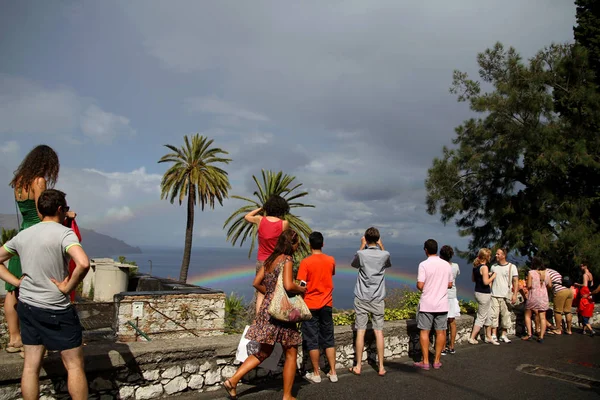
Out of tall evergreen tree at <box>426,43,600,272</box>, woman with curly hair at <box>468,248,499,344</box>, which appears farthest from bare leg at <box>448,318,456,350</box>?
tall evergreen tree at <box>426,43,600,272</box>

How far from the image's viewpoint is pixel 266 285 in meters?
4.72

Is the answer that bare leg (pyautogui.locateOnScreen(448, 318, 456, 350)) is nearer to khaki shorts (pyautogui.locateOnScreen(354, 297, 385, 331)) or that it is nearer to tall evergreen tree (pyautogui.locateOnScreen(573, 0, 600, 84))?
khaki shorts (pyautogui.locateOnScreen(354, 297, 385, 331))

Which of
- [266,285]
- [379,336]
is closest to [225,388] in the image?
[266,285]

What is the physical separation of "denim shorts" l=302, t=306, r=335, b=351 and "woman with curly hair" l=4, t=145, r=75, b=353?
119 inches

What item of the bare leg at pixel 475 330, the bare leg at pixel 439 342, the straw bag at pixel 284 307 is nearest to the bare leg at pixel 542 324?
the bare leg at pixel 475 330

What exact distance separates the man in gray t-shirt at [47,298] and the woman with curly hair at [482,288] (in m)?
7.32

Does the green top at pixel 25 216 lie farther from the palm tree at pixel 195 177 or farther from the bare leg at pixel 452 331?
the palm tree at pixel 195 177

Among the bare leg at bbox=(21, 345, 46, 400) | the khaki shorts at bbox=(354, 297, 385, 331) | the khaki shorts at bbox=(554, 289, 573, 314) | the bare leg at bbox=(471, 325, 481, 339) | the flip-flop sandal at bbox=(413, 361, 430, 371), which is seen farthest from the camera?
the khaki shorts at bbox=(554, 289, 573, 314)

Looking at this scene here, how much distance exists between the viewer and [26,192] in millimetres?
4023

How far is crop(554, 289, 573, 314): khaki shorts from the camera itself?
10969mm

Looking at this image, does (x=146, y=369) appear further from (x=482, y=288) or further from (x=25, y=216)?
(x=482, y=288)

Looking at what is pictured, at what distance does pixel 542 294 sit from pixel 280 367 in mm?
7320

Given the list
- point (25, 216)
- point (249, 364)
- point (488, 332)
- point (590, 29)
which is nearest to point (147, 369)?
point (249, 364)

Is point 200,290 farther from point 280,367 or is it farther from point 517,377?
point 517,377
